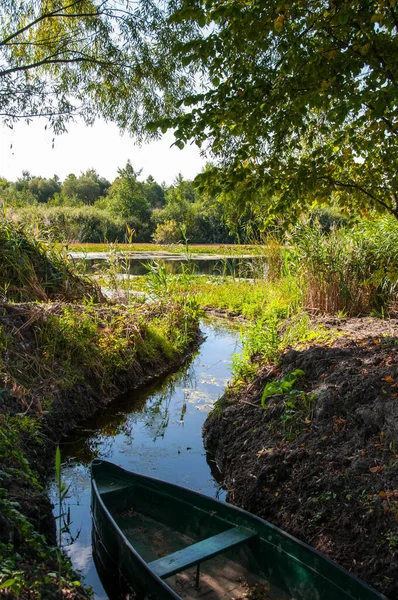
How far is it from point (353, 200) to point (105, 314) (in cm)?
375

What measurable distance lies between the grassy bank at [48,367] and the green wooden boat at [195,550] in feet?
1.24

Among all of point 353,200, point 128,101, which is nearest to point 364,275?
point 353,200

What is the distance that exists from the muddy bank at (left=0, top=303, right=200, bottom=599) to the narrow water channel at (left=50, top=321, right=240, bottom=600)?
20cm

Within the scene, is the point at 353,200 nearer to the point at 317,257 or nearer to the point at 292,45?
the point at 292,45

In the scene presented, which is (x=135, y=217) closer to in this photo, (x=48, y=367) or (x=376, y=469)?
(x=48, y=367)

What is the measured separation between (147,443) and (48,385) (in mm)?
1182

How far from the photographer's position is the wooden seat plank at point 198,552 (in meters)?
2.85

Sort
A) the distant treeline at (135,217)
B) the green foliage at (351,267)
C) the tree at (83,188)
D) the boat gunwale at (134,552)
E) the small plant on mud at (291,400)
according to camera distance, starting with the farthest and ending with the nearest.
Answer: the tree at (83,188) < the distant treeline at (135,217) < the green foliage at (351,267) < the small plant on mud at (291,400) < the boat gunwale at (134,552)

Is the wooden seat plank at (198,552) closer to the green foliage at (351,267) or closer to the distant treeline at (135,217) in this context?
the green foliage at (351,267)

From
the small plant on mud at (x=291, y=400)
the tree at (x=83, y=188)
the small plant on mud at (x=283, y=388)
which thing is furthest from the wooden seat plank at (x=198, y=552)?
the tree at (x=83, y=188)

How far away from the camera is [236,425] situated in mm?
4891

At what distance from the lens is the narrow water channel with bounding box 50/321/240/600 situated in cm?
397

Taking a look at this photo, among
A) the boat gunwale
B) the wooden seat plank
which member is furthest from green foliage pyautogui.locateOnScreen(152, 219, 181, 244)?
the wooden seat plank

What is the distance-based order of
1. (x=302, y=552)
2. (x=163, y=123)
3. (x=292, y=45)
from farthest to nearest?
(x=292, y=45), (x=163, y=123), (x=302, y=552)
